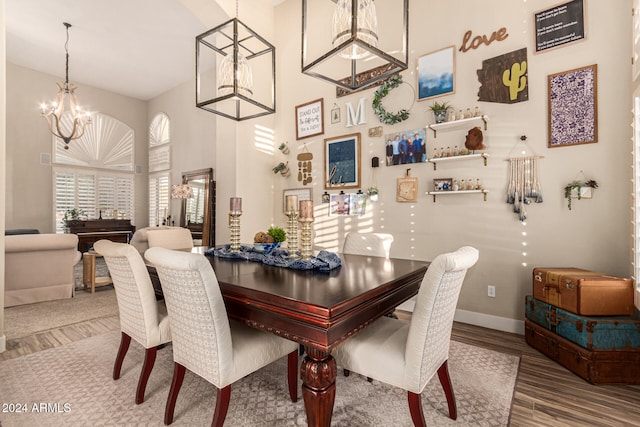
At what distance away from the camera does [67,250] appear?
12.6 ft

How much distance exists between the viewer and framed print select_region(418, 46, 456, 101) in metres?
3.08

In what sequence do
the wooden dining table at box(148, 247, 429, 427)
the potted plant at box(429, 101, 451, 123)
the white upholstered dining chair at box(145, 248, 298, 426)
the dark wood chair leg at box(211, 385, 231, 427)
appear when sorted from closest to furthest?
the wooden dining table at box(148, 247, 429, 427)
the white upholstered dining chair at box(145, 248, 298, 426)
the dark wood chair leg at box(211, 385, 231, 427)
the potted plant at box(429, 101, 451, 123)

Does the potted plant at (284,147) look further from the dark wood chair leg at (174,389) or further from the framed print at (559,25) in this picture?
the dark wood chair leg at (174,389)

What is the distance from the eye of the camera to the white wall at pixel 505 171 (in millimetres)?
2350

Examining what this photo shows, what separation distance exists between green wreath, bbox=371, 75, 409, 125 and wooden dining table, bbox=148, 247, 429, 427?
2.18 m

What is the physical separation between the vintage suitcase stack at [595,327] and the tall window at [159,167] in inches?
279

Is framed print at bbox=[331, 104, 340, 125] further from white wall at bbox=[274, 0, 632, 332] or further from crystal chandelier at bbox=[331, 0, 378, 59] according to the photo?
crystal chandelier at bbox=[331, 0, 378, 59]

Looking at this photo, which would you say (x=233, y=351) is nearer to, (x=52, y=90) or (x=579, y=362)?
(x=579, y=362)

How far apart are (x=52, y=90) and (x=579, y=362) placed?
30.3 feet

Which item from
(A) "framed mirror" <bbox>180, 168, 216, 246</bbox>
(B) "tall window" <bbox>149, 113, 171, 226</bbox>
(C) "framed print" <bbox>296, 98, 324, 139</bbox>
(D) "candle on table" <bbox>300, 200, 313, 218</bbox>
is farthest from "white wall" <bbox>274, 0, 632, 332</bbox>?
(B) "tall window" <bbox>149, 113, 171, 226</bbox>

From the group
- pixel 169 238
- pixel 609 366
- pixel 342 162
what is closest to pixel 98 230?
pixel 169 238

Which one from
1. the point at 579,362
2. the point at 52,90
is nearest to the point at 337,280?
the point at 579,362

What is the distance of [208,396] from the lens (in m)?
1.85

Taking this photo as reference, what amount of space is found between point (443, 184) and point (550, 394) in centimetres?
187
